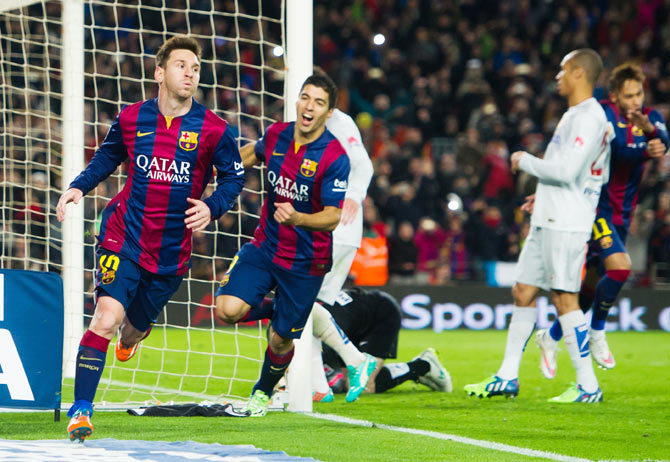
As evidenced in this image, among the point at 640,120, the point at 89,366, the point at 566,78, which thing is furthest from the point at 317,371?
the point at 640,120

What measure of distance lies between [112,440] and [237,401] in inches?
77.2

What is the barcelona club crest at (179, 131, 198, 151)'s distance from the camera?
5398 millimetres

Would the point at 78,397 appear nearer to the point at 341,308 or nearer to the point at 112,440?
the point at 112,440

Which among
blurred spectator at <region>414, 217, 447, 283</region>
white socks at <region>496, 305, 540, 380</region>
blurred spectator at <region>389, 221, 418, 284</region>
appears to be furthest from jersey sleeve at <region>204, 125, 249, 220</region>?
blurred spectator at <region>414, 217, 447, 283</region>

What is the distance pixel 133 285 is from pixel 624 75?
4409 mm

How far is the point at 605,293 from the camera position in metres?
8.01

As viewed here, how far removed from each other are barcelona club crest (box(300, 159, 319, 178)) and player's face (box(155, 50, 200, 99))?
0.90m

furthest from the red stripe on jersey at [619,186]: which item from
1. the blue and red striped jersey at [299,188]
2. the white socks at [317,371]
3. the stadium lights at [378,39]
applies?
the stadium lights at [378,39]

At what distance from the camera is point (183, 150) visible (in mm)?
5398

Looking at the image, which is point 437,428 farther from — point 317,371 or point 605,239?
point 605,239

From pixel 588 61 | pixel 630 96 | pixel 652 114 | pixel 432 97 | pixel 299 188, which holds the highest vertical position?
pixel 432 97

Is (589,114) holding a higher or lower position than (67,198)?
higher

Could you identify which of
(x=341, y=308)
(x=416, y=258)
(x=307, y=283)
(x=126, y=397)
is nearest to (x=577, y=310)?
(x=341, y=308)

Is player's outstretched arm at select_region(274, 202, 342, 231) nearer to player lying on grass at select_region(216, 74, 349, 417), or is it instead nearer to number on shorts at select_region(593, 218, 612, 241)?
player lying on grass at select_region(216, 74, 349, 417)
